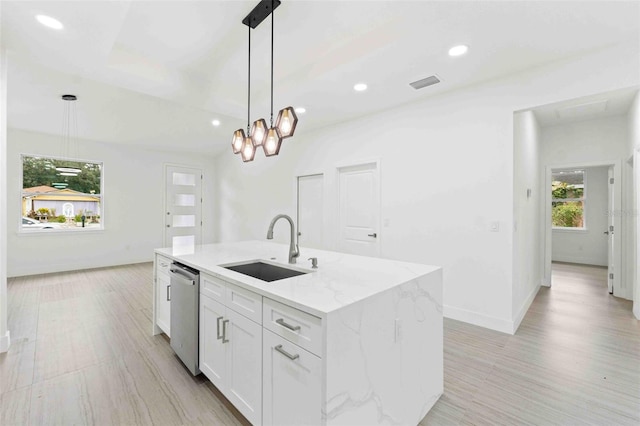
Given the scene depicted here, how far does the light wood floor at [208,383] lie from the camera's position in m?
1.81

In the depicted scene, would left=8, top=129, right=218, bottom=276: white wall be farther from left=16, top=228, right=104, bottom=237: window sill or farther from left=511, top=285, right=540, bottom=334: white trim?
left=511, top=285, right=540, bottom=334: white trim

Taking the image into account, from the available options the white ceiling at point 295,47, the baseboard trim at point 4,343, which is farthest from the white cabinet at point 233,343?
the white ceiling at point 295,47

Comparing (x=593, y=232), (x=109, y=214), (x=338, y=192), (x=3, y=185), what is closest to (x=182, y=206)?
(x=109, y=214)

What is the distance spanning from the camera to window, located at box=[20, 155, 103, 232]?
5.27 m

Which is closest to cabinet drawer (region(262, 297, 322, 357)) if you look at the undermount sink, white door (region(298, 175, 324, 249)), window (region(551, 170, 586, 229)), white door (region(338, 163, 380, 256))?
the undermount sink

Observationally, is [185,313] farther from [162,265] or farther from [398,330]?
[398,330]

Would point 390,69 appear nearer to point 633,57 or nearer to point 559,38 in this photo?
point 559,38

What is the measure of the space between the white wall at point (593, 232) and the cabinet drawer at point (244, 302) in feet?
25.6

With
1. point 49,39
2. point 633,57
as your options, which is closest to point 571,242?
point 633,57

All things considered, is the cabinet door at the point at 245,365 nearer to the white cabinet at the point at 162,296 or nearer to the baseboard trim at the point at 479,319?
the white cabinet at the point at 162,296

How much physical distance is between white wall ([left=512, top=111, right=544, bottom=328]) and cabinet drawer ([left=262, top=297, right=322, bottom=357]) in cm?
271

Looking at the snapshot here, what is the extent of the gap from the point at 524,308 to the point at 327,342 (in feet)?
11.4

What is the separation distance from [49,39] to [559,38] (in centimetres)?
421

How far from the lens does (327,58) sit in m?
3.16
